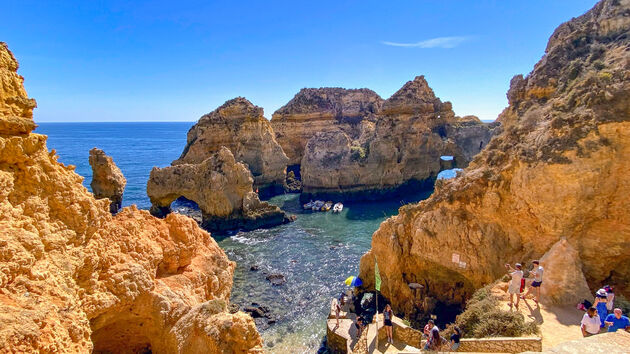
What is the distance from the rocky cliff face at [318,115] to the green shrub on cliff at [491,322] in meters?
49.4

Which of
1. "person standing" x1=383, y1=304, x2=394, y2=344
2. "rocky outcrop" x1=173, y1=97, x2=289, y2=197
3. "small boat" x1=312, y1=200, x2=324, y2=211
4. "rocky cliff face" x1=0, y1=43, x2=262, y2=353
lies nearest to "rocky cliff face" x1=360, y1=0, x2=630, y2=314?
"person standing" x1=383, y1=304, x2=394, y2=344

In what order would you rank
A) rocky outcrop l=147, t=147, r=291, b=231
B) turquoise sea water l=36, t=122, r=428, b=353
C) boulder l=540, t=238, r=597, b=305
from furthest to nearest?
rocky outcrop l=147, t=147, r=291, b=231 → turquoise sea water l=36, t=122, r=428, b=353 → boulder l=540, t=238, r=597, b=305

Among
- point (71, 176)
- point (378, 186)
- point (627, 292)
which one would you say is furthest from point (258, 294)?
point (378, 186)

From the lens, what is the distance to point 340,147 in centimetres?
4519

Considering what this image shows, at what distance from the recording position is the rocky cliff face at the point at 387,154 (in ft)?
145

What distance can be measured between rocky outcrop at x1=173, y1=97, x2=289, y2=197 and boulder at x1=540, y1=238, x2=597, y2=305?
37.5m

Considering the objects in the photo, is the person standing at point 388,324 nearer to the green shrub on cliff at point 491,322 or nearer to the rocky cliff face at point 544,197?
the green shrub on cliff at point 491,322

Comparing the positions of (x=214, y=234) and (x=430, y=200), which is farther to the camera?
(x=214, y=234)

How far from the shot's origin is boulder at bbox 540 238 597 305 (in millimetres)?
11219

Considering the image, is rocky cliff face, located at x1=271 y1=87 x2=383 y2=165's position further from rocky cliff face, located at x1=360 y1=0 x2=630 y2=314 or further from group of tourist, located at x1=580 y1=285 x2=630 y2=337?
group of tourist, located at x1=580 y1=285 x2=630 y2=337

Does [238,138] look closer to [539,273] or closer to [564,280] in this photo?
[539,273]

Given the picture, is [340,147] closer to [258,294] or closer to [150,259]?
[258,294]

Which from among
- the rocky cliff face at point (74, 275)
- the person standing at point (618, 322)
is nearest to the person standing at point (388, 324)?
the rocky cliff face at point (74, 275)

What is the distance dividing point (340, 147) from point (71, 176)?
3847 cm
